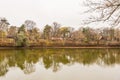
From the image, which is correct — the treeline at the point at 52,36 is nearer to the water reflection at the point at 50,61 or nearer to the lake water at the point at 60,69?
the water reflection at the point at 50,61

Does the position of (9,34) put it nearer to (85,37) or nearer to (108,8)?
(85,37)

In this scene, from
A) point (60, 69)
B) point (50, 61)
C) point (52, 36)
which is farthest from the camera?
point (52, 36)

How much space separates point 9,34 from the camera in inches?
2287

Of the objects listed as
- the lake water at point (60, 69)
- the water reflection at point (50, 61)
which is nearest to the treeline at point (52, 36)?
the water reflection at point (50, 61)

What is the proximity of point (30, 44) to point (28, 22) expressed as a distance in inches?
674

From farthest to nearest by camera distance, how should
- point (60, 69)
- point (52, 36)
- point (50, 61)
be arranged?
point (52, 36), point (50, 61), point (60, 69)

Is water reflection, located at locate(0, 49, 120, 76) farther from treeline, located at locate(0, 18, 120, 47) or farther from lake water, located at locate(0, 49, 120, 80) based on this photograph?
treeline, located at locate(0, 18, 120, 47)

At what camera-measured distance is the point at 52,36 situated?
217ft

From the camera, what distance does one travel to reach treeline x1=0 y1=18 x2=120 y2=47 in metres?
49.7

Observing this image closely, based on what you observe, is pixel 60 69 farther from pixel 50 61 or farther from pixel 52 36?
pixel 52 36

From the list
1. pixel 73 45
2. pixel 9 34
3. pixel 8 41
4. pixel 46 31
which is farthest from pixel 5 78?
pixel 46 31

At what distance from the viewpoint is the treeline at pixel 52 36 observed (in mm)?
49650

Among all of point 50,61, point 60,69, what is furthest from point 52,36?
point 60,69

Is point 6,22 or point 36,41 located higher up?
point 6,22
